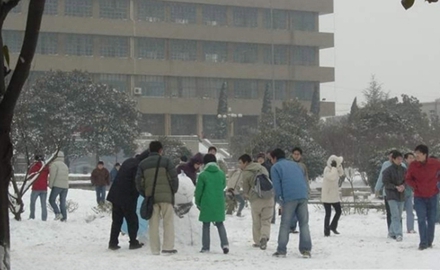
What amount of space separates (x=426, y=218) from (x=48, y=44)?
213ft

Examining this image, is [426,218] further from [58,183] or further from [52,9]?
[52,9]

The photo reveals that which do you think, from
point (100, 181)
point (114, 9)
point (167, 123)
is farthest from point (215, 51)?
point (100, 181)

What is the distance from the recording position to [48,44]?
246ft

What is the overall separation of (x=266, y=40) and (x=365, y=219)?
65.0 metres

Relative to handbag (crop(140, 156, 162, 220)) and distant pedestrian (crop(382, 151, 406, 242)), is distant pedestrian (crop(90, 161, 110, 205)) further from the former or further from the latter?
handbag (crop(140, 156, 162, 220))

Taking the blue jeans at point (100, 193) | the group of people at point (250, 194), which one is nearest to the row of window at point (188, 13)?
the blue jeans at point (100, 193)

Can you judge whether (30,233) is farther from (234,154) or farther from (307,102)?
(307,102)

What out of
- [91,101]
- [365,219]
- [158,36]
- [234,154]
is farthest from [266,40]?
[365,219]

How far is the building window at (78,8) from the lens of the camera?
75688 mm

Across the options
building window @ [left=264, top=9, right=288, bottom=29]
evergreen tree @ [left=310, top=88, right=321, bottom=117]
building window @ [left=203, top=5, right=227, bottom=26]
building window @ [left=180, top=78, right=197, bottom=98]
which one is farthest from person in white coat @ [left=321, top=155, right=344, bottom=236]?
building window @ [left=264, top=9, right=288, bottom=29]

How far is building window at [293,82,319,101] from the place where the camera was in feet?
278

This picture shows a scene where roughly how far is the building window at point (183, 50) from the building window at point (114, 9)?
5.16 metres

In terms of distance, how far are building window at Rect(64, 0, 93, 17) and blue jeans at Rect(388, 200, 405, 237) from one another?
6368 centimetres

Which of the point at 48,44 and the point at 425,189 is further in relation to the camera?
the point at 48,44
